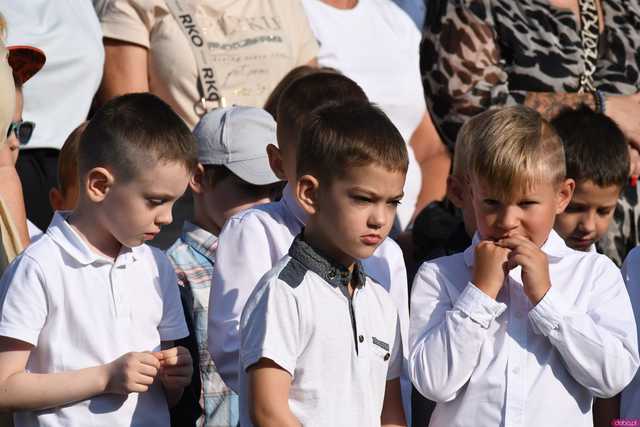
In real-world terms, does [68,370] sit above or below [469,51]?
below

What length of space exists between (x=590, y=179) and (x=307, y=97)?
46.1 inches

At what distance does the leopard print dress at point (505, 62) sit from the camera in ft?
17.0

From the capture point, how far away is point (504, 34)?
17.2 feet

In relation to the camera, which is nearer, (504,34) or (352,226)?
(352,226)

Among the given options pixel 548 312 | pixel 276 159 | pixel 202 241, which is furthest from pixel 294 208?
pixel 548 312

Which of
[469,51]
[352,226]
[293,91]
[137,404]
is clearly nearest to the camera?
[352,226]

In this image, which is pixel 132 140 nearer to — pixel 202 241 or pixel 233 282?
pixel 233 282

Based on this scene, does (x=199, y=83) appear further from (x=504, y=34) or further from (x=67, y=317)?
(x=67, y=317)

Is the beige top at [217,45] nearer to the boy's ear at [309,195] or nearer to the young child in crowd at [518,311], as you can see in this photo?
the young child in crowd at [518,311]

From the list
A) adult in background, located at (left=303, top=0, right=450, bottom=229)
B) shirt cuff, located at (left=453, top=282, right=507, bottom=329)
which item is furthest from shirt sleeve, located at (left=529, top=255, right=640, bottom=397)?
adult in background, located at (left=303, top=0, right=450, bottom=229)

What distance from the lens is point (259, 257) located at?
13.0 ft

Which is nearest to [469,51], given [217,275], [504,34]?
[504,34]

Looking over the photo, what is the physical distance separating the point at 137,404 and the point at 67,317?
350 mm

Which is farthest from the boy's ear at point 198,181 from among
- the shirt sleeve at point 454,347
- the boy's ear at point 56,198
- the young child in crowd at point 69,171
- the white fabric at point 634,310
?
the white fabric at point 634,310
